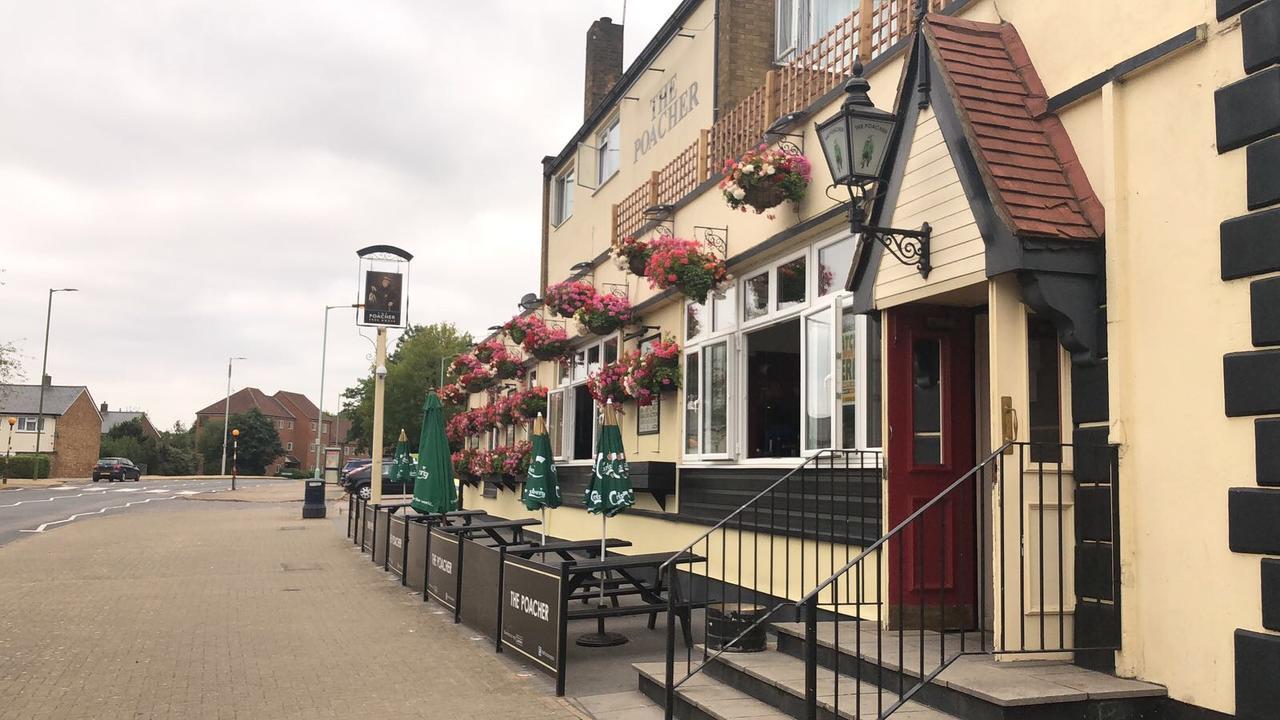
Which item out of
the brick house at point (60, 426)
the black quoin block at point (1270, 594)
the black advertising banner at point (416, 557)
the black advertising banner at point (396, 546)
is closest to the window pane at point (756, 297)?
the black advertising banner at point (416, 557)

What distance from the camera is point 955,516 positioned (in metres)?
6.92

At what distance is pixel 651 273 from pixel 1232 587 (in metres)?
6.90

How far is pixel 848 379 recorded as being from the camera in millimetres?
8523

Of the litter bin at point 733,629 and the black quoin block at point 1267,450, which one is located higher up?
the black quoin block at point 1267,450

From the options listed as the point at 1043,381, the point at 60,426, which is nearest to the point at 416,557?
the point at 1043,381

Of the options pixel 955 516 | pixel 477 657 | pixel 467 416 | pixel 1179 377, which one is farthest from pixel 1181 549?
pixel 467 416

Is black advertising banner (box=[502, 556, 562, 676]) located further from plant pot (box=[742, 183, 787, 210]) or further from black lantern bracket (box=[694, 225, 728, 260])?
black lantern bracket (box=[694, 225, 728, 260])

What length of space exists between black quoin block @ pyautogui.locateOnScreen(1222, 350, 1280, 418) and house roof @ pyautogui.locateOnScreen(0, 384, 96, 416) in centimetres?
8359

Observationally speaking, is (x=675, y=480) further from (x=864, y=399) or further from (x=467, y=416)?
(x=467, y=416)

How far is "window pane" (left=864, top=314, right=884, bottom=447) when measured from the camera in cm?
816

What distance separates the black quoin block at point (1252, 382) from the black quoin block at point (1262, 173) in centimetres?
68

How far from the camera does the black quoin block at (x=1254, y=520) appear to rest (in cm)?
441

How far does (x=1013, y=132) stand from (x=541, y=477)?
689 centimetres

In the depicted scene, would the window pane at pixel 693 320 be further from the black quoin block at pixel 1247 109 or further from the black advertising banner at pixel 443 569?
the black quoin block at pixel 1247 109
